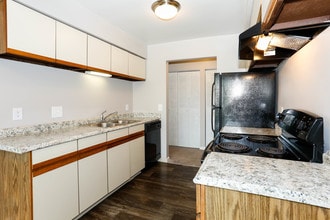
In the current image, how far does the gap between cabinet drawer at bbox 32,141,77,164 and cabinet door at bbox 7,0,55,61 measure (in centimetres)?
86

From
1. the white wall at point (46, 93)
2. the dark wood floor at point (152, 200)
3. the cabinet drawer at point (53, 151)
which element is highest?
the white wall at point (46, 93)

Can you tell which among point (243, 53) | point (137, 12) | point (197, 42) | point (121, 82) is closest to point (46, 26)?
point (137, 12)

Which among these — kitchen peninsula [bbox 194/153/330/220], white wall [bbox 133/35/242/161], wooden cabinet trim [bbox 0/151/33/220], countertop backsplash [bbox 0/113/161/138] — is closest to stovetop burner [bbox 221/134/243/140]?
kitchen peninsula [bbox 194/153/330/220]

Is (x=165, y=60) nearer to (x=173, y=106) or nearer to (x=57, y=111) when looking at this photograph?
(x=173, y=106)

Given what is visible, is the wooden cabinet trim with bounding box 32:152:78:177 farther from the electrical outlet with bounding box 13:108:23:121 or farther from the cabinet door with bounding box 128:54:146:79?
the cabinet door with bounding box 128:54:146:79

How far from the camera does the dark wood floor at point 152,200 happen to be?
76.0 inches

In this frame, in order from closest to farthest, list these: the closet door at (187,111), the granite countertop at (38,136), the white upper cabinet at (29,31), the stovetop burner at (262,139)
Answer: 1. the granite countertop at (38,136)
2. the white upper cabinet at (29,31)
3. the stovetop burner at (262,139)
4. the closet door at (187,111)

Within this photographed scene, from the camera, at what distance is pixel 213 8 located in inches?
→ 85.4

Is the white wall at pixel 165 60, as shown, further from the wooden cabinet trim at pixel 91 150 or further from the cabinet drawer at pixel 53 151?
the cabinet drawer at pixel 53 151

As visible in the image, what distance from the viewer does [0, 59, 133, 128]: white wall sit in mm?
1698

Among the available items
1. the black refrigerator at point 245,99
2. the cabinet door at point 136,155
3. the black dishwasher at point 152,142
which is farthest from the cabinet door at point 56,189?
the black refrigerator at point 245,99

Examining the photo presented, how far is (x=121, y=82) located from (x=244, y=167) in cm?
288

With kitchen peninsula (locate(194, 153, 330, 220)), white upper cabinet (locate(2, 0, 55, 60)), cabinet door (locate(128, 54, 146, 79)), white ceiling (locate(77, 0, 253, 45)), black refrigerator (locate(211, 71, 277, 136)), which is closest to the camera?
kitchen peninsula (locate(194, 153, 330, 220))

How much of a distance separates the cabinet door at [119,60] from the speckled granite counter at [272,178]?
7.13ft
